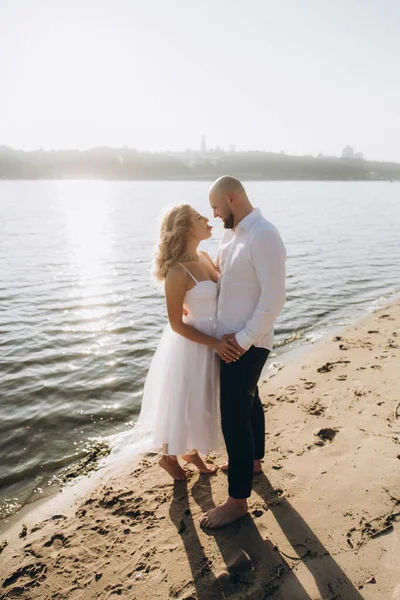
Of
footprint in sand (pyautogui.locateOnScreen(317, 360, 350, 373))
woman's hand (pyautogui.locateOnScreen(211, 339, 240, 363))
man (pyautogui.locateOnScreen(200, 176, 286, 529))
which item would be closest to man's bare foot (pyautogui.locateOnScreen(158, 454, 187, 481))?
man (pyautogui.locateOnScreen(200, 176, 286, 529))

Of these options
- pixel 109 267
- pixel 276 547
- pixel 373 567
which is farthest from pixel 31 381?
pixel 109 267

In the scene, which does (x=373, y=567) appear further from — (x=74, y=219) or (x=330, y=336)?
(x=74, y=219)

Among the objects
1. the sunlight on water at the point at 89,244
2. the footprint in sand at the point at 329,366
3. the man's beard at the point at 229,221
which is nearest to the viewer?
the man's beard at the point at 229,221

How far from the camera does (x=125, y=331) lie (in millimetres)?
9680

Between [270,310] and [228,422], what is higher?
[270,310]

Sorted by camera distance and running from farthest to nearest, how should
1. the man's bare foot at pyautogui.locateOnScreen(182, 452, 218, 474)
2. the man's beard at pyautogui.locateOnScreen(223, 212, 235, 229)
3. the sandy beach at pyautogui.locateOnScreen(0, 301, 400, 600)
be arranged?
1. the man's bare foot at pyautogui.locateOnScreen(182, 452, 218, 474)
2. the man's beard at pyautogui.locateOnScreen(223, 212, 235, 229)
3. the sandy beach at pyautogui.locateOnScreen(0, 301, 400, 600)

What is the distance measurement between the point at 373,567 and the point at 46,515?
2.92 m

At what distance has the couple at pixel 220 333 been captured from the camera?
324 cm

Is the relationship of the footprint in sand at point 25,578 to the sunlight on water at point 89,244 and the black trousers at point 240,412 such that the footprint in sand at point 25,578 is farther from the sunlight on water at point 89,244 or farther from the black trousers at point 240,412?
the sunlight on water at point 89,244

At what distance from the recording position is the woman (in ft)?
11.9

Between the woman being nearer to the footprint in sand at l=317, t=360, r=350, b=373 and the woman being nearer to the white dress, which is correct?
the white dress

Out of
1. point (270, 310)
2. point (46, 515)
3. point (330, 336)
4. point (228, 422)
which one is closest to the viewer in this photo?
point (270, 310)

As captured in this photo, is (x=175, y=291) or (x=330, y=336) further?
(x=330, y=336)

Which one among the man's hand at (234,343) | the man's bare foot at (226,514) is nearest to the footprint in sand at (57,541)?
the man's bare foot at (226,514)
